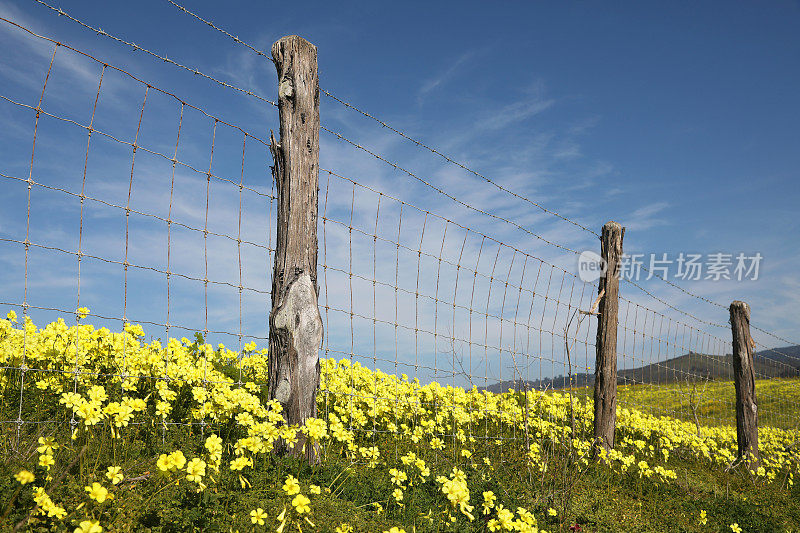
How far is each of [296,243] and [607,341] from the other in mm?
5319

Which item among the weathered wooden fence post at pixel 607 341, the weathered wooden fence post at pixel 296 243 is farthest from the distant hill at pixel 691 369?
the weathered wooden fence post at pixel 296 243

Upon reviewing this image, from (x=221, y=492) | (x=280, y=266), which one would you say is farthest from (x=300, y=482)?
(x=280, y=266)

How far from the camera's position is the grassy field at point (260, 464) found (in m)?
3.13

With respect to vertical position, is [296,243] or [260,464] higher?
[296,243]

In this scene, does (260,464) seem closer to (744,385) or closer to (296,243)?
(296,243)

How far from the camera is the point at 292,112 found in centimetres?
478

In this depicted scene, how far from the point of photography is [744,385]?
36.6 ft

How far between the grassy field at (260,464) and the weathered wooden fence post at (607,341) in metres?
0.56

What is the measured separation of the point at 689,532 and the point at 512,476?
5.83ft

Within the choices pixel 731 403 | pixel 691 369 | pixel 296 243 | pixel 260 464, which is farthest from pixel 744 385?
pixel 260 464

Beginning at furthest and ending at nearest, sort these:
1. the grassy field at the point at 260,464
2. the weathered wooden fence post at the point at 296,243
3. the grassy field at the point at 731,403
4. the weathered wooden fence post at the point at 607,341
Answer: the grassy field at the point at 731,403 → the weathered wooden fence post at the point at 607,341 → the weathered wooden fence post at the point at 296,243 → the grassy field at the point at 260,464

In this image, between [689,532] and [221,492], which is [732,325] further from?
[221,492]

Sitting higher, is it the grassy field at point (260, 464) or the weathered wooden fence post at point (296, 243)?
the weathered wooden fence post at point (296, 243)

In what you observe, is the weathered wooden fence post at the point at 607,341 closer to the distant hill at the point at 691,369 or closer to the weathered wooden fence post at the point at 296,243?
the distant hill at the point at 691,369
